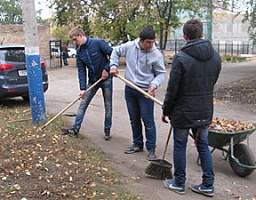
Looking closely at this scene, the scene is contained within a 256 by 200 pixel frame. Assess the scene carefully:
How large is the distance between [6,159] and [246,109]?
687 cm

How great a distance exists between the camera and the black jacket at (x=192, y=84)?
3.95 meters

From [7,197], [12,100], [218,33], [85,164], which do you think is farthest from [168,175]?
[218,33]

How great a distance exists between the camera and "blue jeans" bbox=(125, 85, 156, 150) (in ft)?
17.8

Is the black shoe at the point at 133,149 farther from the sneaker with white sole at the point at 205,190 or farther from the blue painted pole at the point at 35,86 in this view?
the blue painted pole at the point at 35,86

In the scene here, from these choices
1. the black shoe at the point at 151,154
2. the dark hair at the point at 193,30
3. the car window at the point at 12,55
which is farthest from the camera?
the car window at the point at 12,55

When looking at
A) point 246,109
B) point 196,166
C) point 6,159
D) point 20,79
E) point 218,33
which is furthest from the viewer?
point 218,33

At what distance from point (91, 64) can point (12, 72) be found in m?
3.29

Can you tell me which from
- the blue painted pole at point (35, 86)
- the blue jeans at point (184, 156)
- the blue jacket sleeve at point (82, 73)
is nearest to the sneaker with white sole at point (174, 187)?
the blue jeans at point (184, 156)

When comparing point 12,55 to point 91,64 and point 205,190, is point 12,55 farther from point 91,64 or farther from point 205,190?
point 205,190

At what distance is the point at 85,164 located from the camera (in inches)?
192

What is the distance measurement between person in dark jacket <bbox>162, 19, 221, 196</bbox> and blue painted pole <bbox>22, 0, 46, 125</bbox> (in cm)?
311

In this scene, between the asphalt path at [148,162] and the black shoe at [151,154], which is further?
the black shoe at [151,154]

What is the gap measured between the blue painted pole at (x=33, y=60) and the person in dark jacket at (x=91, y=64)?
71cm

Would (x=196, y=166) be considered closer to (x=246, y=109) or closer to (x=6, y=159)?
(x=6, y=159)
